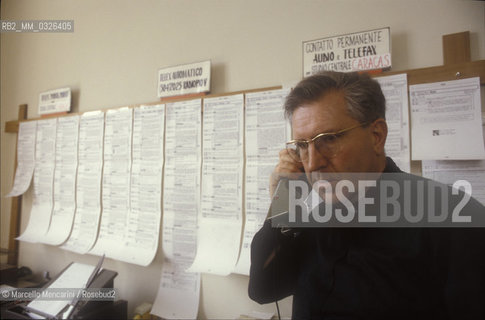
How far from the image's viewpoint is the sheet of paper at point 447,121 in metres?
0.68

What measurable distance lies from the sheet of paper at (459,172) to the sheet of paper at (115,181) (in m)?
1.10

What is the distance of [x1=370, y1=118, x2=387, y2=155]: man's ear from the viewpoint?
62 cm

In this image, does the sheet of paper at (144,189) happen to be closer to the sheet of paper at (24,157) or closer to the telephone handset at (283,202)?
the telephone handset at (283,202)

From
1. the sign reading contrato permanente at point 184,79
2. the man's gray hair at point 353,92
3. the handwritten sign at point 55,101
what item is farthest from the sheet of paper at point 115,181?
the man's gray hair at point 353,92

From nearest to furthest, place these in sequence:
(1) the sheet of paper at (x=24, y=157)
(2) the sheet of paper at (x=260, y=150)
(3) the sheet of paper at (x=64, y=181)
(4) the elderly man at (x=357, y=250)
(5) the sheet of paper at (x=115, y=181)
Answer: (4) the elderly man at (x=357, y=250) < (2) the sheet of paper at (x=260, y=150) < (5) the sheet of paper at (x=115, y=181) < (3) the sheet of paper at (x=64, y=181) < (1) the sheet of paper at (x=24, y=157)

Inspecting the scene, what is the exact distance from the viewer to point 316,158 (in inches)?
24.2

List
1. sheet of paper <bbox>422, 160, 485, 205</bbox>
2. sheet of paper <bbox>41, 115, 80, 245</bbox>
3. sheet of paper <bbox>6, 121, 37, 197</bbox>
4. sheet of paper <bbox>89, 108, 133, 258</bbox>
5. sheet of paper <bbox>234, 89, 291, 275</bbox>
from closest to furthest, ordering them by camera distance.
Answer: sheet of paper <bbox>422, 160, 485, 205</bbox>
sheet of paper <bbox>234, 89, 291, 275</bbox>
sheet of paper <bbox>89, 108, 133, 258</bbox>
sheet of paper <bbox>41, 115, 80, 245</bbox>
sheet of paper <bbox>6, 121, 37, 197</bbox>

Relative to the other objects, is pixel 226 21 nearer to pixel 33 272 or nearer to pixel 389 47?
pixel 389 47

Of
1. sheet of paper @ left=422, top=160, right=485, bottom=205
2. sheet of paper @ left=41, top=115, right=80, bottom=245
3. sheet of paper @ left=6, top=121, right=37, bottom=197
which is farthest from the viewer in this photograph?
sheet of paper @ left=6, top=121, right=37, bottom=197

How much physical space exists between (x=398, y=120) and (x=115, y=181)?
1.13 m

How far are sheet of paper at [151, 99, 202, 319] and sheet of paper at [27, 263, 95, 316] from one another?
29 cm

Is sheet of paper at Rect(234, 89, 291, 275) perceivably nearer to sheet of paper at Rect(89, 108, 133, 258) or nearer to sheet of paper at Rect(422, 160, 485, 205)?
sheet of paper at Rect(422, 160, 485, 205)

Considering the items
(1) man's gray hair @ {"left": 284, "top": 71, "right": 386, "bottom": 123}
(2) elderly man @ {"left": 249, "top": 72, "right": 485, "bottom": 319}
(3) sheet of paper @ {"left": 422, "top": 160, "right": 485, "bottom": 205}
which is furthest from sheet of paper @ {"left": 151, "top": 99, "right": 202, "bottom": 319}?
(3) sheet of paper @ {"left": 422, "top": 160, "right": 485, "bottom": 205}

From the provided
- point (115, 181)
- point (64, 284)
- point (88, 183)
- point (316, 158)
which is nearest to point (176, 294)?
point (64, 284)
